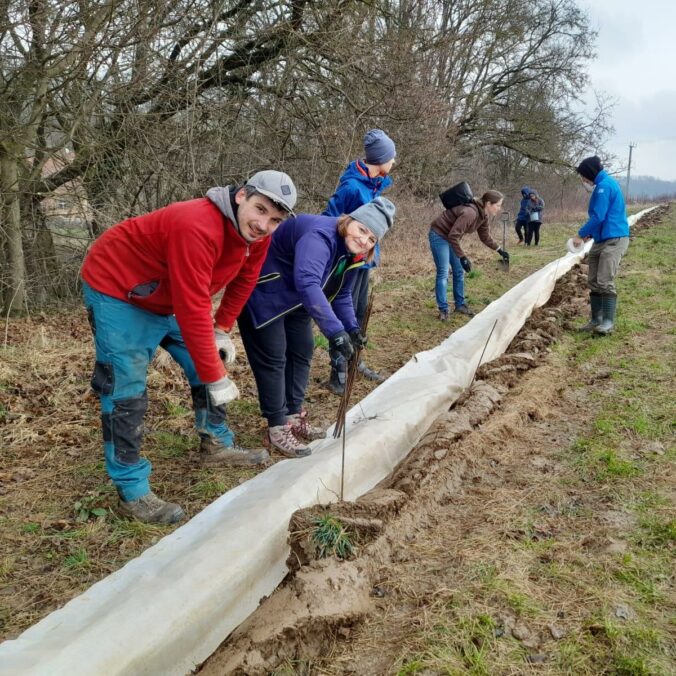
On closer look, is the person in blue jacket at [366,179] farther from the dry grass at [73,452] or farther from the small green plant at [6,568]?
the small green plant at [6,568]

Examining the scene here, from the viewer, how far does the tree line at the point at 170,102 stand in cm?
556

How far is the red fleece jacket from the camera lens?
2.45 metres

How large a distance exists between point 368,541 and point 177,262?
1487 millimetres

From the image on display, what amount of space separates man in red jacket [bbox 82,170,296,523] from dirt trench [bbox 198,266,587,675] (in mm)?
880

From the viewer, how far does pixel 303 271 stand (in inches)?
120

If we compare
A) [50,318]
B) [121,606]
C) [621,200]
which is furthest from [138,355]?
[621,200]

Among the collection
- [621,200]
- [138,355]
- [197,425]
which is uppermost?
[621,200]

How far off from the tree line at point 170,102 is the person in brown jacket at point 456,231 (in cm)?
274

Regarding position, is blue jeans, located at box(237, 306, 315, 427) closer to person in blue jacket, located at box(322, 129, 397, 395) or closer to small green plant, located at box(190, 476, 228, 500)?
small green plant, located at box(190, 476, 228, 500)

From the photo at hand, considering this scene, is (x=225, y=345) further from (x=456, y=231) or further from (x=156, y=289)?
(x=456, y=231)

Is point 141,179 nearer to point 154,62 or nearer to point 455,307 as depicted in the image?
point 154,62

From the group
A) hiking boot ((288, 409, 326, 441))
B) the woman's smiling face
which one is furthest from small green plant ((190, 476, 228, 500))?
the woman's smiling face

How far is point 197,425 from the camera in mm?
3400

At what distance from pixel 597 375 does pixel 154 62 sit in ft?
18.6
